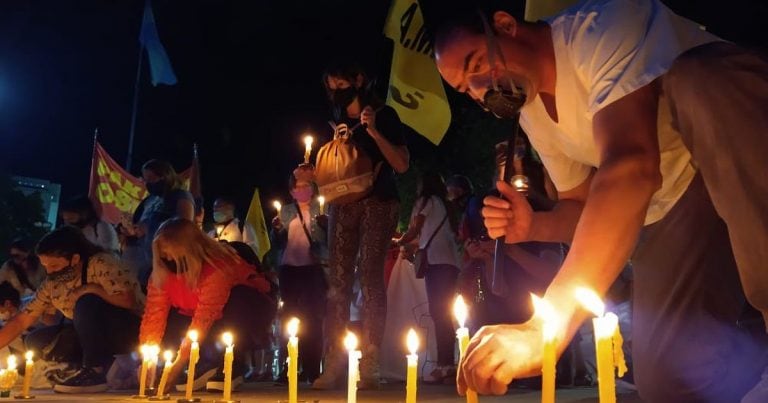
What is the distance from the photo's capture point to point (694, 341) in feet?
8.05

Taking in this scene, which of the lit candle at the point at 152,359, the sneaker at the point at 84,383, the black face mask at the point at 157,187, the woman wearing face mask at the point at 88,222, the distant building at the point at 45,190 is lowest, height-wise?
the sneaker at the point at 84,383

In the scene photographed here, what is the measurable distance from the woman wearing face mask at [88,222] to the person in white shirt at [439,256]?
122 inches

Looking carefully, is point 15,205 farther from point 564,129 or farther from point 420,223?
point 564,129

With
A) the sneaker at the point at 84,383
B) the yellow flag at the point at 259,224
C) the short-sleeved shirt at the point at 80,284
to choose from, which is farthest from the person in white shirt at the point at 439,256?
the yellow flag at the point at 259,224

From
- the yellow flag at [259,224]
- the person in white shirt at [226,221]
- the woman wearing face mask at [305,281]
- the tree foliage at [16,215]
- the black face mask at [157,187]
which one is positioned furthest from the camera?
the tree foliage at [16,215]

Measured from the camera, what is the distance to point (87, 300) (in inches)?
237

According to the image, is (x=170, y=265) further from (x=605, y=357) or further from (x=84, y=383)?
(x=605, y=357)

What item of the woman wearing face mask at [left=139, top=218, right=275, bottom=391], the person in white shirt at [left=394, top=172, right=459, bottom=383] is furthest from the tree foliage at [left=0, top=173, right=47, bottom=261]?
the person in white shirt at [left=394, top=172, right=459, bottom=383]

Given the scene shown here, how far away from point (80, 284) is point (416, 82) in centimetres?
388

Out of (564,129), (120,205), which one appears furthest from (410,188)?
(564,129)

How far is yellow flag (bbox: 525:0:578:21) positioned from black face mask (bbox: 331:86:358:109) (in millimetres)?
1534

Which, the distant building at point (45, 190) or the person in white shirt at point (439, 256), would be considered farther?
the distant building at point (45, 190)

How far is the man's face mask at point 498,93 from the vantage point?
228cm

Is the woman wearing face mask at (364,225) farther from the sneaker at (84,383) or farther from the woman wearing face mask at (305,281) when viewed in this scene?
the sneaker at (84,383)
